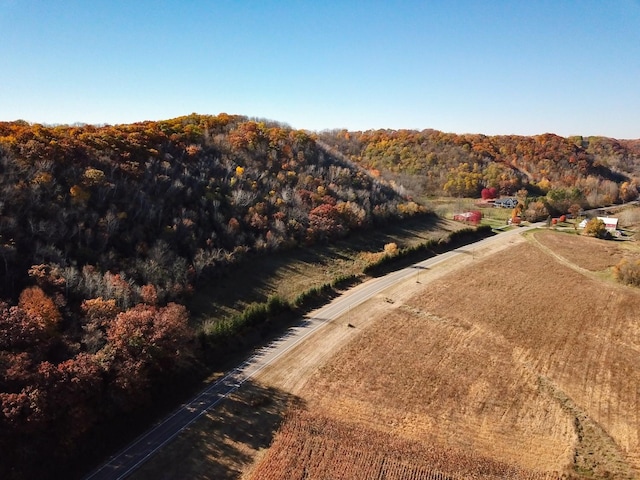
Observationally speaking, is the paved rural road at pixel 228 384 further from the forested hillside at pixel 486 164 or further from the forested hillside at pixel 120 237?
the forested hillside at pixel 486 164

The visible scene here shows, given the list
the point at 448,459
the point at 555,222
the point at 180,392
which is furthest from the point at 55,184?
the point at 555,222

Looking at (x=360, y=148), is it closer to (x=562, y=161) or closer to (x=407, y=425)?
(x=562, y=161)

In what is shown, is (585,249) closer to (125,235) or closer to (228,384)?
(228,384)

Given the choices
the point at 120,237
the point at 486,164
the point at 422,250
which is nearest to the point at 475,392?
the point at 422,250

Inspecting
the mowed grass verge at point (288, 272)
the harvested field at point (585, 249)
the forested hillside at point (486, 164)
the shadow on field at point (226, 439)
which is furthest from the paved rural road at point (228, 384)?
the forested hillside at point (486, 164)

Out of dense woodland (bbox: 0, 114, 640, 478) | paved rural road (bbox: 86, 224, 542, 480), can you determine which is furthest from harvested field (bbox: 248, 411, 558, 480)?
dense woodland (bbox: 0, 114, 640, 478)
